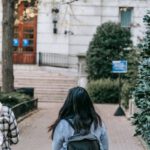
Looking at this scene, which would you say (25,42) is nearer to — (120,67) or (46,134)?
(120,67)

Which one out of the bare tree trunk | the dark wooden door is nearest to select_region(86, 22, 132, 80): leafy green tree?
the dark wooden door

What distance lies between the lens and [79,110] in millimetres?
5945

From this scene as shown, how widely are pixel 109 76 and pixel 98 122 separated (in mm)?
29069

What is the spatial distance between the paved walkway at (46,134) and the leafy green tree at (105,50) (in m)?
10.6

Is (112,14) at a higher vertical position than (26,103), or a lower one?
higher

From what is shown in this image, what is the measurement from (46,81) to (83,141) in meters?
31.2

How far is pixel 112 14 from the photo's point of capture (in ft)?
143

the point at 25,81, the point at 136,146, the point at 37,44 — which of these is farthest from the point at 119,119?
the point at 37,44

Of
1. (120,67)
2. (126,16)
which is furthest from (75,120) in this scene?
(126,16)

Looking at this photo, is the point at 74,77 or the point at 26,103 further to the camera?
the point at 74,77

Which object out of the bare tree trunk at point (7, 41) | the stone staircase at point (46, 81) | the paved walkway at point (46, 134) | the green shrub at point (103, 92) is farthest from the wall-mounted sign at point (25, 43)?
the paved walkway at point (46, 134)

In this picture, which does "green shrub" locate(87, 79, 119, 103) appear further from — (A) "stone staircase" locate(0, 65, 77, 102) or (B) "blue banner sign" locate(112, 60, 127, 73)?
(B) "blue banner sign" locate(112, 60, 127, 73)

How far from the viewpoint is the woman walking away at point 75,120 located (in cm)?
594

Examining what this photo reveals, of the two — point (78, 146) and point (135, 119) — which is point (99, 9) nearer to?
point (135, 119)
